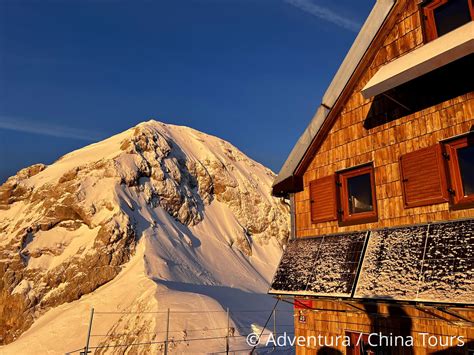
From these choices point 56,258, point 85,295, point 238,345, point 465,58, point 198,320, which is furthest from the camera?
point 56,258

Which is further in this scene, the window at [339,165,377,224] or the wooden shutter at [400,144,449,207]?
the window at [339,165,377,224]

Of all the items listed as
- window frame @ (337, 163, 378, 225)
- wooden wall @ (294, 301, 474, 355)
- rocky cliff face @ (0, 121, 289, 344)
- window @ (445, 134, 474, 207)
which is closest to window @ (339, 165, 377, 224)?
window frame @ (337, 163, 378, 225)

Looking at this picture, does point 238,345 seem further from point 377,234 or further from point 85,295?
point 85,295

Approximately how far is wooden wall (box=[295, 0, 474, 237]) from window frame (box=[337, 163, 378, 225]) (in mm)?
146

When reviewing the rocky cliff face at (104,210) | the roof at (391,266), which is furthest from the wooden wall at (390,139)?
the rocky cliff face at (104,210)

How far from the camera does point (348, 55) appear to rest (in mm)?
10008

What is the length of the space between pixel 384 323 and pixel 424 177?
349 centimetres

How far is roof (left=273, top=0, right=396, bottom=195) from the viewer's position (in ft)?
31.1

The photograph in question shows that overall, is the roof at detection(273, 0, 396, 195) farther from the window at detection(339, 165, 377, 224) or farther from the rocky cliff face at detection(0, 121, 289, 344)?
the rocky cliff face at detection(0, 121, 289, 344)

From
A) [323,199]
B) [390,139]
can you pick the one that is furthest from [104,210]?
[390,139]

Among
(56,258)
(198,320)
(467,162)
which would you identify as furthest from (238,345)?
(56,258)

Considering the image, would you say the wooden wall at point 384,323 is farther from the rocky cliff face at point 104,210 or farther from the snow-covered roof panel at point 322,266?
the rocky cliff face at point 104,210

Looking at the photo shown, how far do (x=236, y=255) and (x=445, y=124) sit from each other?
4168 centimetres

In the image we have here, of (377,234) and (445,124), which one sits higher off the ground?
(445,124)
